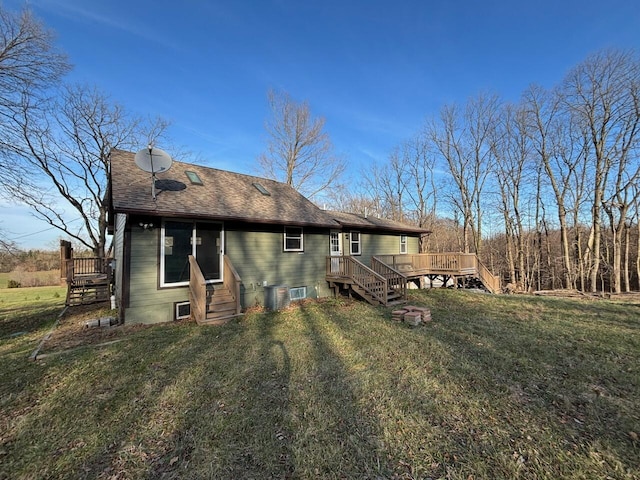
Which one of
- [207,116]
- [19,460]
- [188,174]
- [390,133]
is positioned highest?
[390,133]

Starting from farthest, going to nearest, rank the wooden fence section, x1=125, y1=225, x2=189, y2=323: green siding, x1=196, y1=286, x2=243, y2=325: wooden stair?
the wooden fence section < x1=196, y1=286, x2=243, y2=325: wooden stair < x1=125, y1=225, x2=189, y2=323: green siding

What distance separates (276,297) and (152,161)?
5.04 metres

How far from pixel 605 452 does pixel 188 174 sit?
10705mm

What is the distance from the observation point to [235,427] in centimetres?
289

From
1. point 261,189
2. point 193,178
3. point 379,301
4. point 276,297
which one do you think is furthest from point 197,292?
point 379,301

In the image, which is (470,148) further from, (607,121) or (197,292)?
(197,292)

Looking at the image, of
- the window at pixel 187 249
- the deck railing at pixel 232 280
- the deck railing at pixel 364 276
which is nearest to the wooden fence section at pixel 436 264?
the deck railing at pixel 364 276

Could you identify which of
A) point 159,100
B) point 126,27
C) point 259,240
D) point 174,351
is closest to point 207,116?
point 159,100

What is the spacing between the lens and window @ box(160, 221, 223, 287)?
7143 mm

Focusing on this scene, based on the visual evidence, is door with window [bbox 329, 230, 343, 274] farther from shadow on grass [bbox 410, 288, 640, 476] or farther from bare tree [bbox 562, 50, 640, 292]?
bare tree [bbox 562, 50, 640, 292]

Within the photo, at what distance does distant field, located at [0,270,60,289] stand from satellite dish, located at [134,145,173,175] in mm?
22674

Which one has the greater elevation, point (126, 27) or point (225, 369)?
point (126, 27)

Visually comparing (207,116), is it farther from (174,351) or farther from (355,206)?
(355,206)

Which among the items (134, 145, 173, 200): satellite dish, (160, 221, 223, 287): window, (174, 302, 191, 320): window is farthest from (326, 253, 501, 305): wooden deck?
(134, 145, 173, 200): satellite dish
